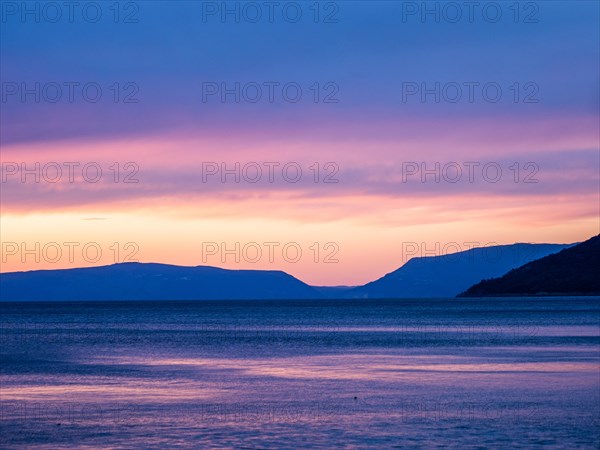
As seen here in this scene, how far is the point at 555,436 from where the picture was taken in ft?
96.7

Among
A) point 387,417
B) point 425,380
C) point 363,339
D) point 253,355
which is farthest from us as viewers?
point 363,339

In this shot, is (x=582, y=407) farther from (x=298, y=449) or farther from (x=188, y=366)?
(x=188, y=366)

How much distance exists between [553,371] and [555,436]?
77.5 feet

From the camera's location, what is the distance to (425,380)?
48.3 metres

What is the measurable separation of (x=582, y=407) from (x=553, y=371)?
16400 millimetres

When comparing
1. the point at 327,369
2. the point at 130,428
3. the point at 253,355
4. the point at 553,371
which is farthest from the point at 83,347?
the point at 130,428

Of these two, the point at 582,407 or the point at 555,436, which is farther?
the point at 582,407

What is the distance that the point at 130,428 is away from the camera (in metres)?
31.8

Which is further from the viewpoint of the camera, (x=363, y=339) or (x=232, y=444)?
(x=363, y=339)

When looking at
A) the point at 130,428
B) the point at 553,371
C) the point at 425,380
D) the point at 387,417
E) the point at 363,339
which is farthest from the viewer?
the point at 363,339

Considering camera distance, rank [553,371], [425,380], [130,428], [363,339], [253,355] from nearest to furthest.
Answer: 1. [130,428]
2. [425,380]
3. [553,371]
4. [253,355]
5. [363,339]

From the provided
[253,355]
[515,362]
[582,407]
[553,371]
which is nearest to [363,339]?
[253,355]

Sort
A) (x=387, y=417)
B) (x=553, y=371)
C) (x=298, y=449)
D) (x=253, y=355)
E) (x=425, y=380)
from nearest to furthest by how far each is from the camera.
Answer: (x=298, y=449), (x=387, y=417), (x=425, y=380), (x=553, y=371), (x=253, y=355)

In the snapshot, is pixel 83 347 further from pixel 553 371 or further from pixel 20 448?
pixel 20 448
